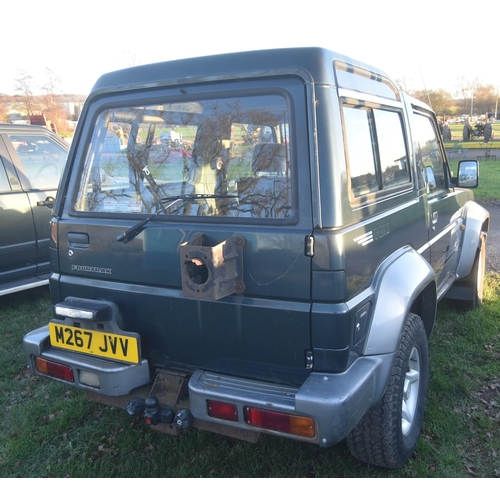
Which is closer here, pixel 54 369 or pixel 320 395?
pixel 320 395

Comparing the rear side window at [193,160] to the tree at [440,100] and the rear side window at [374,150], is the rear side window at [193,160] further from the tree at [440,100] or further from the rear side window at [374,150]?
the tree at [440,100]

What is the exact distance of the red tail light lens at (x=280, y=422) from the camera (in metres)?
1.98

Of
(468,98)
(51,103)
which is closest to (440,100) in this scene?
(468,98)

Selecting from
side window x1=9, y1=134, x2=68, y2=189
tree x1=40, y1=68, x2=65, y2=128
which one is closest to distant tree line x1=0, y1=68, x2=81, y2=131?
tree x1=40, y1=68, x2=65, y2=128

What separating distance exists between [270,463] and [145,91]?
214cm

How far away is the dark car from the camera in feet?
16.3

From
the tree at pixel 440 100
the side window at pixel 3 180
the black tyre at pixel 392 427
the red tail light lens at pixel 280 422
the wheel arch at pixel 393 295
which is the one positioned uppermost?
the tree at pixel 440 100

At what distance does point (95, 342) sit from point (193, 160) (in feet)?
3.49

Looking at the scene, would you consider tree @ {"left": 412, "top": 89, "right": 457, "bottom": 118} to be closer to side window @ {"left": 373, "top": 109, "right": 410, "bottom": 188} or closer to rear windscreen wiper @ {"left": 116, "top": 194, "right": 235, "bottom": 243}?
side window @ {"left": 373, "top": 109, "right": 410, "bottom": 188}

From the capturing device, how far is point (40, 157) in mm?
5547

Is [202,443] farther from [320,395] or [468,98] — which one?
[468,98]

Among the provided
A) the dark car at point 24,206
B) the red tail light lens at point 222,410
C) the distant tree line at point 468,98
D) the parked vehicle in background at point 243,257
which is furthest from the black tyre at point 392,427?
the distant tree line at point 468,98

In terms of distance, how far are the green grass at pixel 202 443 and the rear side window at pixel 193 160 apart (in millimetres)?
1457

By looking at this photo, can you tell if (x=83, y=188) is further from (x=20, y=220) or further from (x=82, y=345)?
(x=20, y=220)
